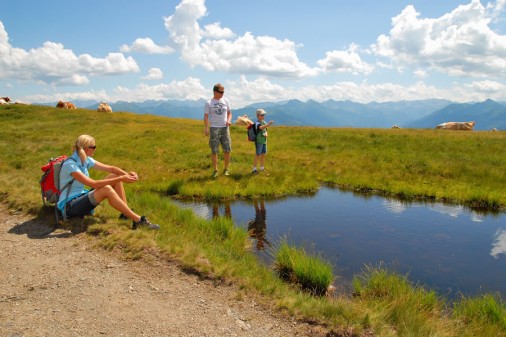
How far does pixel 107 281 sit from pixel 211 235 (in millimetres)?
2791

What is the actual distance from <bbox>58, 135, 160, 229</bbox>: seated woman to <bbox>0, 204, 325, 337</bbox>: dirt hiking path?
1107 mm

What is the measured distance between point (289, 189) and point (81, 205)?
25.1 ft

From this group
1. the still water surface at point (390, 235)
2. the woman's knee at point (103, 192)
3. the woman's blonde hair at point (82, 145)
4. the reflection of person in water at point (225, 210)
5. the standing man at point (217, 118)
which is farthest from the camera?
the standing man at point (217, 118)

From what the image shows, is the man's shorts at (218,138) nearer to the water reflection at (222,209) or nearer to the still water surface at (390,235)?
the water reflection at (222,209)

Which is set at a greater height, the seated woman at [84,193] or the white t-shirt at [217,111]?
the white t-shirt at [217,111]

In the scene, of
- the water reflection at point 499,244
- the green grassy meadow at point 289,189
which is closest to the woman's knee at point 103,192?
the green grassy meadow at point 289,189

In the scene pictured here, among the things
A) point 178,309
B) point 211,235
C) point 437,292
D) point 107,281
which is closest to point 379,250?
point 437,292

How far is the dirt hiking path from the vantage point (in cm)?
480

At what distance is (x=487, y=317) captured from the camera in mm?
5426

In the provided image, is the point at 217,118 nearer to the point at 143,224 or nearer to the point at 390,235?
the point at 143,224

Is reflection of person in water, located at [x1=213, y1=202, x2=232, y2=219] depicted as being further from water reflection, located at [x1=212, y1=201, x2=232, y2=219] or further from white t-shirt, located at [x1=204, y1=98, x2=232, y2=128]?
white t-shirt, located at [x1=204, y1=98, x2=232, y2=128]

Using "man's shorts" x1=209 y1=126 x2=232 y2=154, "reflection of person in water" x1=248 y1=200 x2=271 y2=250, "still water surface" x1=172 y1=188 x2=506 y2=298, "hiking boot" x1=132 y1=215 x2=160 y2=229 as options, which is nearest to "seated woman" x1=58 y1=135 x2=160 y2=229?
"hiking boot" x1=132 y1=215 x2=160 y2=229

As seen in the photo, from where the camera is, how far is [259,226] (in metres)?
9.73

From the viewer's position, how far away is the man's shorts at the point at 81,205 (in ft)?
26.1
